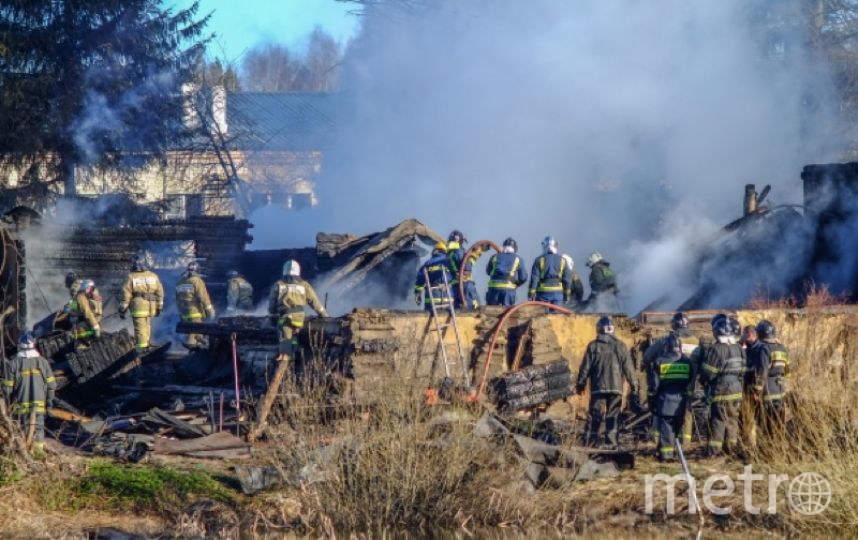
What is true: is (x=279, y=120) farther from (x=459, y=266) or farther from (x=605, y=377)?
(x=605, y=377)

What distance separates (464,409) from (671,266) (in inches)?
446

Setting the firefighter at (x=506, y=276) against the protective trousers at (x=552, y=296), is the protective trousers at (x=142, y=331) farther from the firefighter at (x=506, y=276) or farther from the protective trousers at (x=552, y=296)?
the protective trousers at (x=552, y=296)

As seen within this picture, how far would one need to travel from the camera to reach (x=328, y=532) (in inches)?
443

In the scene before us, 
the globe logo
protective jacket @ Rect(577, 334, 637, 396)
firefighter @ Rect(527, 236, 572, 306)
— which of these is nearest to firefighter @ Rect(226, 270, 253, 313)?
firefighter @ Rect(527, 236, 572, 306)

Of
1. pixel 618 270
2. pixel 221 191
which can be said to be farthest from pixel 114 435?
pixel 221 191

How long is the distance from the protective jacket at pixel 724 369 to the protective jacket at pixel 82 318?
9.38 metres

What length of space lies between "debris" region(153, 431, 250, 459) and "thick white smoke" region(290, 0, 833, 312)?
1487 cm

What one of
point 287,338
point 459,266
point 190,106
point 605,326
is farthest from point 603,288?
point 190,106

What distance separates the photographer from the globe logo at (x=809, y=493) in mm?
11141

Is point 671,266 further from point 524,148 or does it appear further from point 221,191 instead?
point 221,191

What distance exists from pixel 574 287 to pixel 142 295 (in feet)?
21.2

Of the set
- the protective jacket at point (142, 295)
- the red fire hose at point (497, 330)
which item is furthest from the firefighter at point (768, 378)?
the protective jacket at point (142, 295)

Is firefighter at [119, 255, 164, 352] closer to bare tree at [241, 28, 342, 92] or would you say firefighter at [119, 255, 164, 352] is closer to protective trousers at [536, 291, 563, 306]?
protective trousers at [536, 291, 563, 306]

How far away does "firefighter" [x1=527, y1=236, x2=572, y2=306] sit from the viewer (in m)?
17.7
